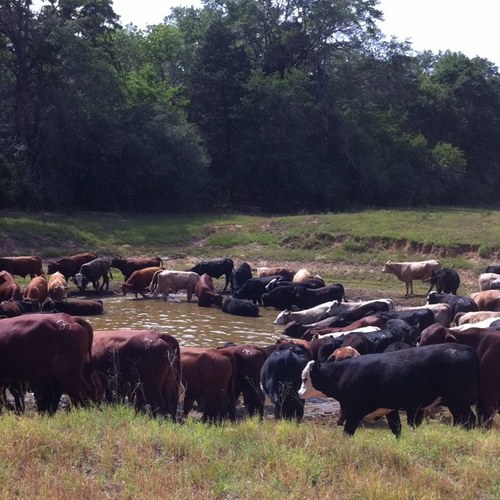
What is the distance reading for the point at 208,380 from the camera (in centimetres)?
1102

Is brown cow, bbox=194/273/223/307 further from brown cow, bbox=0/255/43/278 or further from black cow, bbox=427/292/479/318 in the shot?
black cow, bbox=427/292/479/318

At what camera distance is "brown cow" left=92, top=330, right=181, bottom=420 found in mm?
10234

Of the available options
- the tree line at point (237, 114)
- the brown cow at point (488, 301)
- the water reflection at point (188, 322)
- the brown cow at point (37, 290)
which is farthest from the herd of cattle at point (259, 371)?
the tree line at point (237, 114)

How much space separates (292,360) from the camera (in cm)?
1113

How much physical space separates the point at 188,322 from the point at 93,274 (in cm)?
539

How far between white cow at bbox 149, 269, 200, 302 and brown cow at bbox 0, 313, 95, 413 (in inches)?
502

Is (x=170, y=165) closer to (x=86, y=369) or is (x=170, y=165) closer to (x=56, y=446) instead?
(x=86, y=369)

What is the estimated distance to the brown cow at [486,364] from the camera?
10.6 metres

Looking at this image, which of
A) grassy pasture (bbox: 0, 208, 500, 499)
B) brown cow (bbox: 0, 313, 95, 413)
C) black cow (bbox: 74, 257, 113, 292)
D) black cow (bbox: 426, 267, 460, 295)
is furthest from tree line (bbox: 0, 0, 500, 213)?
grassy pasture (bbox: 0, 208, 500, 499)

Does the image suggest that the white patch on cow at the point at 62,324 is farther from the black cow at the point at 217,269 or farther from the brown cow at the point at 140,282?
the black cow at the point at 217,269

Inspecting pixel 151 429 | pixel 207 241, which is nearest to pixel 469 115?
pixel 207 241

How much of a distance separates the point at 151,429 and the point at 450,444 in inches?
111

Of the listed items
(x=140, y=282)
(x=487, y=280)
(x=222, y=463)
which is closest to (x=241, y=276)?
(x=140, y=282)

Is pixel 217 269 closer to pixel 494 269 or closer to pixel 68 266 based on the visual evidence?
pixel 68 266
